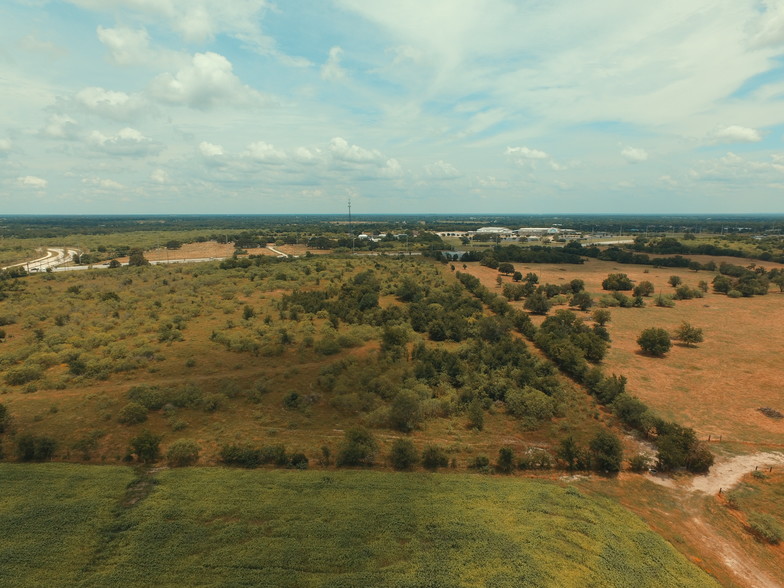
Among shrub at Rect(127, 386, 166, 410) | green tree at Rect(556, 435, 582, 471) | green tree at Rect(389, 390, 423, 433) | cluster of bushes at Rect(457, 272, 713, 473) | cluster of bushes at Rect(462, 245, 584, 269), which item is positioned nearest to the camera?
cluster of bushes at Rect(457, 272, 713, 473)

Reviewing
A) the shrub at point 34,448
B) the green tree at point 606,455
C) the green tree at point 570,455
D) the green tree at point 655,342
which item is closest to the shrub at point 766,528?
the green tree at point 606,455

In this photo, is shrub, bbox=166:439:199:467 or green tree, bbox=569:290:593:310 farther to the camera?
green tree, bbox=569:290:593:310

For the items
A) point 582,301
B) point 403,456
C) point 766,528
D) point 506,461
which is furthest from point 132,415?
point 582,301

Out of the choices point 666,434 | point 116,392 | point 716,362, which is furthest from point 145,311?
point 716,362

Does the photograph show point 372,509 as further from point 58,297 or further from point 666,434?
point 58,297

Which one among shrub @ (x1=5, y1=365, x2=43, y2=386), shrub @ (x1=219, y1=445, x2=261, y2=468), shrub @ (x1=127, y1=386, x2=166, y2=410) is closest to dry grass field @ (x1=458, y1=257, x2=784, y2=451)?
shrub @ (x1=219, y1=445, x2=261, y2=468)

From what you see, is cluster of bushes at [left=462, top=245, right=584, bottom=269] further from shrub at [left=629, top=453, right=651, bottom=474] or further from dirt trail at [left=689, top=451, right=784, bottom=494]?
shrub at [left=629, top=453, right=651, bottom=474]

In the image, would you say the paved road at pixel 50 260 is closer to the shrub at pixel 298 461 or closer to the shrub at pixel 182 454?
the shrub at pixel 182 454
